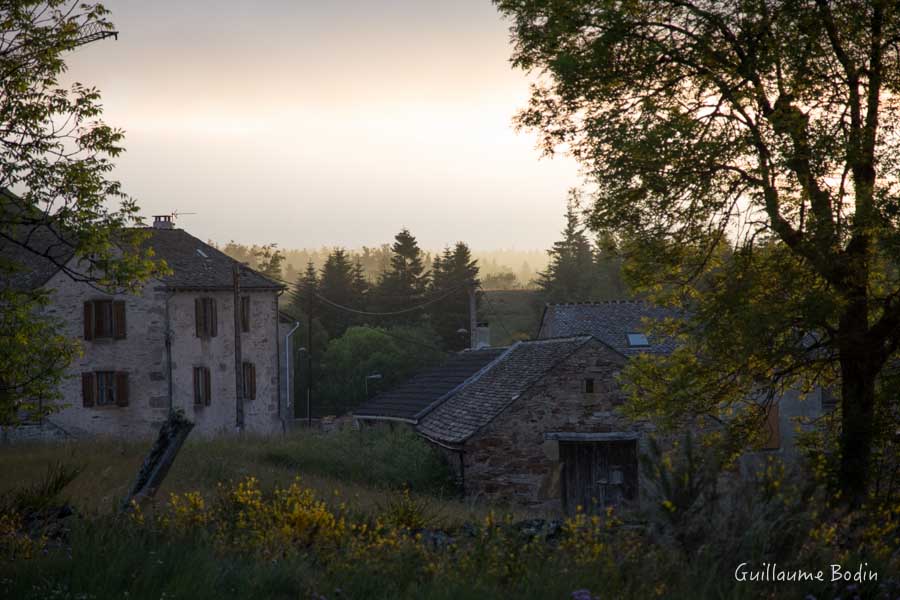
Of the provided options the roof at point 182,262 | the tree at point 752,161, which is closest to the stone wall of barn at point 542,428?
the tree at point 752,161

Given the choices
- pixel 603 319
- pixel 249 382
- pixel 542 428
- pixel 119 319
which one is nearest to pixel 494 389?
pixel 542 428

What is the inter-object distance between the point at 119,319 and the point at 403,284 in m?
30.5

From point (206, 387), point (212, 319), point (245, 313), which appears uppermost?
point (245, 313)

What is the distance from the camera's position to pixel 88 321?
3578 cm

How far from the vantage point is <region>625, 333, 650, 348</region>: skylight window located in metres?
40.4

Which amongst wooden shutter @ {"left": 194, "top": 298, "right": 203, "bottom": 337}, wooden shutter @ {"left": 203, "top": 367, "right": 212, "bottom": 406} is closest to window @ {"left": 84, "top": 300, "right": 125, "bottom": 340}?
wooden shutter @ {"left": 194, "top": 298, "right": 203, "bottom": 337}

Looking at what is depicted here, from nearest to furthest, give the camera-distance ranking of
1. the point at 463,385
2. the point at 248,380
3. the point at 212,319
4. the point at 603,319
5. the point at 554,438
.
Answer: the point at 554,438
the point at 463,385
the point at 212,319
the point at 248,380
the point at 603,319

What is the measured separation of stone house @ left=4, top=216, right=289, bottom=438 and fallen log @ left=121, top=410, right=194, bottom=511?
22.1 meters

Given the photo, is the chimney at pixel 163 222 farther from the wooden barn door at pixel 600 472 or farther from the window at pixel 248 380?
the wooden barn door at pixel 600 472

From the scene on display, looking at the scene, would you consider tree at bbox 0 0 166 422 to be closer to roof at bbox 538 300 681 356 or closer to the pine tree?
roof at bbox 538 300 681 356

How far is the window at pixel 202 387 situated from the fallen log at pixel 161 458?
1075 inches

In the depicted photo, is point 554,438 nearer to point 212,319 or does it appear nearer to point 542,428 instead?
point 542,428

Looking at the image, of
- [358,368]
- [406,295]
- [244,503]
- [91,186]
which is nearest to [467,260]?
[406,295]

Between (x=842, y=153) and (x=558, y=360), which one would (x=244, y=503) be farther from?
(x=558, y=360)
